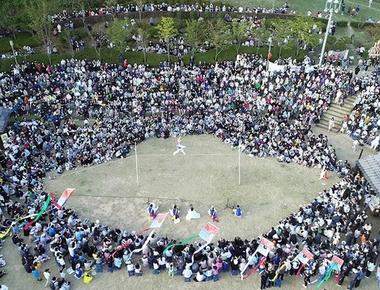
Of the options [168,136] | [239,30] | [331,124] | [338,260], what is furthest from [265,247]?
[239,30]

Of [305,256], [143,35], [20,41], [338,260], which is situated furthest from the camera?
[20,41]

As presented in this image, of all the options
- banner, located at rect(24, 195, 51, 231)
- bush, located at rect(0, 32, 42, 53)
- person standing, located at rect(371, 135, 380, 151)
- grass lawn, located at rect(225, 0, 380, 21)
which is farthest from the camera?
grass lawn, located at rect(225, 0, 380, 21)

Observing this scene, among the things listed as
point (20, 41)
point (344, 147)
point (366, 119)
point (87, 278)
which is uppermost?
point (20, 41)

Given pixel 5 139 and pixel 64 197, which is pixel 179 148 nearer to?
pixel 64 197

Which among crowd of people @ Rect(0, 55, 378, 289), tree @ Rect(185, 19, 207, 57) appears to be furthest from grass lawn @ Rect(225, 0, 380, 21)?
crowd of people @ Rect(0, 55, 378, 289)

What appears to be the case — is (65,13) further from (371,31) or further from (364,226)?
(364,226)

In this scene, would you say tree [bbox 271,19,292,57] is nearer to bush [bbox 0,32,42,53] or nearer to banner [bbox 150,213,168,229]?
bush [bbox 0,32,42,53]
